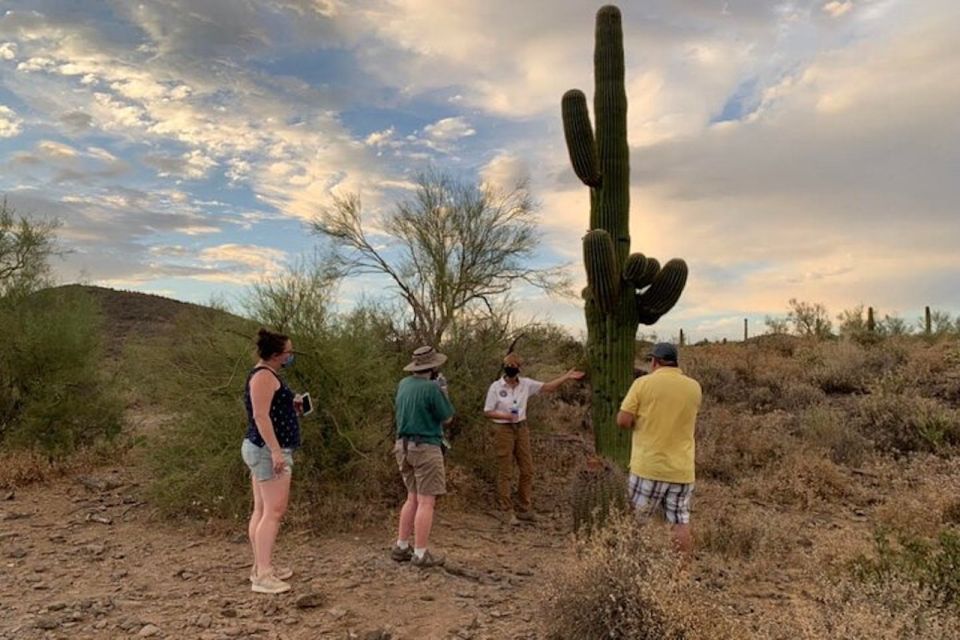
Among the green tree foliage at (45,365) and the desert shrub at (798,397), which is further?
the desert shrub at (798,397)

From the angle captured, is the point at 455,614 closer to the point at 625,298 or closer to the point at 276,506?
the point at 276,506

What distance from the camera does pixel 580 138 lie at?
915 cm

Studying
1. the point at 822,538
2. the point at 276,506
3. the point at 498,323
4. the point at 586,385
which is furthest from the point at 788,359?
the point at 276,506

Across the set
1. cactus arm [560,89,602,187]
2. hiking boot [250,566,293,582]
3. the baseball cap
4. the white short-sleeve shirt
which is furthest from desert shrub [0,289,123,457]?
the baseball cap

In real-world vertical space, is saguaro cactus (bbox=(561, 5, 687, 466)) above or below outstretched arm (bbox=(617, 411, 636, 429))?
above

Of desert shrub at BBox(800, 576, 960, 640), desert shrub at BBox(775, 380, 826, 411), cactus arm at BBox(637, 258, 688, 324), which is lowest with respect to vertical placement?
desert shrub at BBox(800, 576, 960, 640)

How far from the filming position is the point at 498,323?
11.0 meters

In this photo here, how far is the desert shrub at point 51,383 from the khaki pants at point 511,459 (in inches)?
246

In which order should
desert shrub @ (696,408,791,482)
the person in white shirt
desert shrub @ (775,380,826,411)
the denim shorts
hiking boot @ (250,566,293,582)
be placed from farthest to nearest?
desert shrub @ (775,380,826,411), desert shrub @ (696,408,791,482), the person in white shirt, hiking boot @ (250,566,293,582), the denim shorts

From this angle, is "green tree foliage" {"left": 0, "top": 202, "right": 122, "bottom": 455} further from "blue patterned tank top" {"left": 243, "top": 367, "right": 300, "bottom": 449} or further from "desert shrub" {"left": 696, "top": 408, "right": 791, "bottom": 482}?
"desert shrub" {"left": 696, "top": 408, "right": 791, "bottom": 482}

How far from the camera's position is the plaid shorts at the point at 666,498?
5.16m

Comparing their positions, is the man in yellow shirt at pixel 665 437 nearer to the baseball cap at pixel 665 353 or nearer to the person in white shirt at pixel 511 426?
the baseball cap at pixel 665 353

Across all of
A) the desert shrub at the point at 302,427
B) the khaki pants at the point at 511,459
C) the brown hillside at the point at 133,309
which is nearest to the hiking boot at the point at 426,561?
the desert shrub at the point at 302,427

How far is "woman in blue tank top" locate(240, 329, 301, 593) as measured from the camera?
4.84 meters
